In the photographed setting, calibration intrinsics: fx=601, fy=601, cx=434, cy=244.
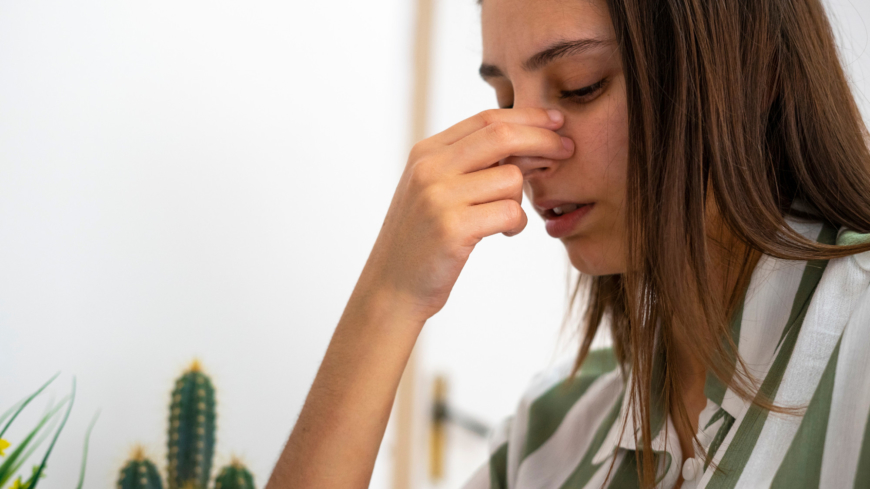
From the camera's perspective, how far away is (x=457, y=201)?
0.65 metres

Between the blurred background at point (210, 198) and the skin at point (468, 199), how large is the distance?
37cm

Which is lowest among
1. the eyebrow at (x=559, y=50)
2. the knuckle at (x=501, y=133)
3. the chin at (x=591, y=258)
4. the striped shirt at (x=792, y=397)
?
the striped shirt at (x=792, y=397)

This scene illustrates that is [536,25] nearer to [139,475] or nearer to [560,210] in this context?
[560,210]

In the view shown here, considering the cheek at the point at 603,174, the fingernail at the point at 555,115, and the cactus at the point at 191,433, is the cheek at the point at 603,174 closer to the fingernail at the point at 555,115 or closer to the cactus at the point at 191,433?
the fingernail at the point at 555,115

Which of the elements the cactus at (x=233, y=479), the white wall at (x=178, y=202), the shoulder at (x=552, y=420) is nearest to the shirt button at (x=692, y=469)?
the shoulder at (x=552, y=420)

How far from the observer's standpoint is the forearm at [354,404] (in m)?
0.68

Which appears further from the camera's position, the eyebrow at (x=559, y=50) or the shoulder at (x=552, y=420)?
the shoulder at (x=552, y=420)

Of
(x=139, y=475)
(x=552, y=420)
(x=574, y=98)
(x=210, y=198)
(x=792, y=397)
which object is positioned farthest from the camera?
(x=210, y=198)

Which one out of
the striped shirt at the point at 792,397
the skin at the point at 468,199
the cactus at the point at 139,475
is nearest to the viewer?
the striped shirt at the point at 792,397

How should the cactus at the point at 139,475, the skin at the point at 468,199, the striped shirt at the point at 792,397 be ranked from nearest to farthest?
1. the striped shirt at the point at 792,397
2. the skin at the point at 468,199
3. the cactus at the point at 139,475

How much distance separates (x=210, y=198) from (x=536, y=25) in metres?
0.67

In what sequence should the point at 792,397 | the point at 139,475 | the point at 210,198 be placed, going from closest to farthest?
1. the point at 792,397
2. the point at 139,475
3. the point at 210,198

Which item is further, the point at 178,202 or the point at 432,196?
the point at 178,202

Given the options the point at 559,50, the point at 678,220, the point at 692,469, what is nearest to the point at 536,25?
the point at 559,50
